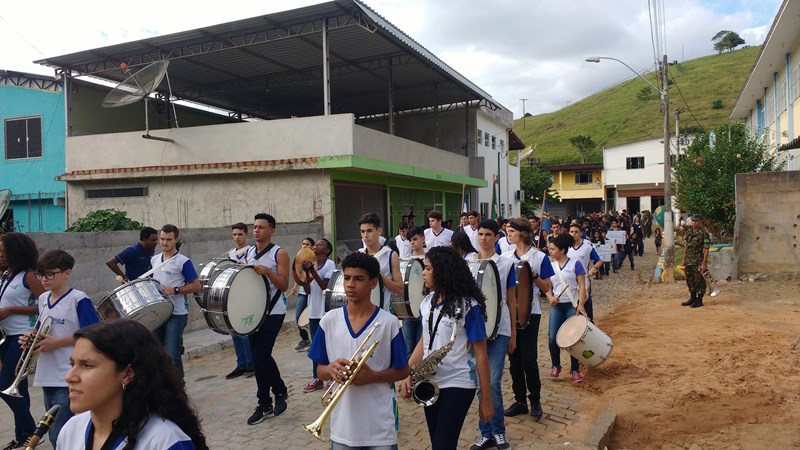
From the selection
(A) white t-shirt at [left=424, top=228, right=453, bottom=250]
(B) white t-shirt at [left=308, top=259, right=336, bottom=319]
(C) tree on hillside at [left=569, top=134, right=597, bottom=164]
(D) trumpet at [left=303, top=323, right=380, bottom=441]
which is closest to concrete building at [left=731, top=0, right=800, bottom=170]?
(A) white t-shirt at [left=424, top=228, right=453, bottom=250]

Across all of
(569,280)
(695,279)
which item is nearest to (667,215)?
(695,279)

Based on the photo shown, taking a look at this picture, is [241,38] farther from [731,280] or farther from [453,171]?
[731,280]

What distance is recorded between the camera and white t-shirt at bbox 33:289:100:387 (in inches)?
157

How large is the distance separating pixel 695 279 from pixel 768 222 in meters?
4.16

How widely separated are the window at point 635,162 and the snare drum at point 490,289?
2011 inches

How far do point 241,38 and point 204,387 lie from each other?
36.9 feet

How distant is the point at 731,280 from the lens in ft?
47.1

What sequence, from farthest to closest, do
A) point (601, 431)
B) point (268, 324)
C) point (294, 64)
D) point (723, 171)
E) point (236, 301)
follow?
point (723, 171), point (294, 64), point (268, 324), point (236, 301), point (601, 431)

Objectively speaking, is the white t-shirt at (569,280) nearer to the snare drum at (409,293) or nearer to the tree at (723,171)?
the snare drum at (409,293)

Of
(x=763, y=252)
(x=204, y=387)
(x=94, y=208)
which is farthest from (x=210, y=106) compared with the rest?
(x=763, y=252)

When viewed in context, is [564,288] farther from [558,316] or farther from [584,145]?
[584,145]

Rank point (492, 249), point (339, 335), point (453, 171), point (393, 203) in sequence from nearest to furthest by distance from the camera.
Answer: point (339, 335)
point (492, 249)
point (393, 203)
point (453, 171)

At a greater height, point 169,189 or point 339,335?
point 169,189

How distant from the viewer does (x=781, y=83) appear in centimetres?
2177
